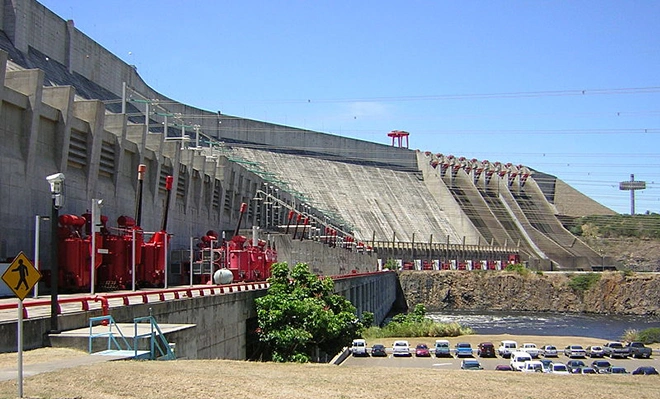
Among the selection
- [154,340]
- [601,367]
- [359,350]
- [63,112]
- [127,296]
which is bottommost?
[359,350]

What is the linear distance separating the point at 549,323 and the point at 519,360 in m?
50.3

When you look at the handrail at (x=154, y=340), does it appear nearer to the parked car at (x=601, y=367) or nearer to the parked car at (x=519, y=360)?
the parked car at (x=519, y=360)

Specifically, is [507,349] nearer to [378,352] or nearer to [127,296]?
[378,352]

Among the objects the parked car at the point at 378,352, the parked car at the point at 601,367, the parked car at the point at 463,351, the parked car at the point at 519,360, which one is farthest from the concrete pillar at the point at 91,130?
the parked car at the point at 601,367

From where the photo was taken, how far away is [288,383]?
1568 cm

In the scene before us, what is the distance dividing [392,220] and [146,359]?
122144mm

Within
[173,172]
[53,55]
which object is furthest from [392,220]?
[173,172]

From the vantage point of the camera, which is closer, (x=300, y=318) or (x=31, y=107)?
(x=31, y=107)

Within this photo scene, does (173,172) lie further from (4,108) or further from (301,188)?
(301,188)

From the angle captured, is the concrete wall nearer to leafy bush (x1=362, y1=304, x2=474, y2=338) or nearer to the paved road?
leafy bush (x1=362, y1=304, x2=474, y2=338)

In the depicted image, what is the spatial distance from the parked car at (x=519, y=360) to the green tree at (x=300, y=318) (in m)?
8.42

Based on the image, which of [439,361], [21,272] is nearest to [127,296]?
[21,272]

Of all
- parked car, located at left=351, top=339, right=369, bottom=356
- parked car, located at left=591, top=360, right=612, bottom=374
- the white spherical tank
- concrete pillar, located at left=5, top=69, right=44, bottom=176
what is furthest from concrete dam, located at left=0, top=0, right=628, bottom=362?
parked car, located at left=591, top=360, right=612, bottom=374

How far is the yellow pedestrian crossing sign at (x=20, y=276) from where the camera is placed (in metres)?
13.3
